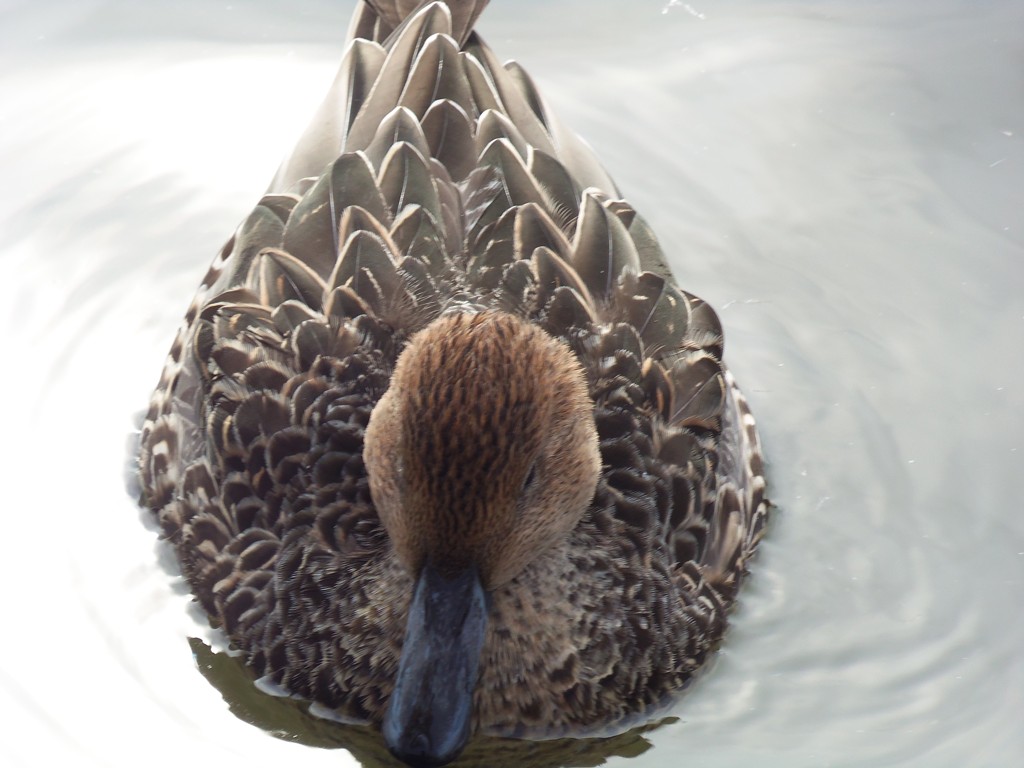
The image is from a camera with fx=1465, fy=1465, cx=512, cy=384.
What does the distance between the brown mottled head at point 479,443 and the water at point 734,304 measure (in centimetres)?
91

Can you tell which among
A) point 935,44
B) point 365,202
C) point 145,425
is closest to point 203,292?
point 145,425

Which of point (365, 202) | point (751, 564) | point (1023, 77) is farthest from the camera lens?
point (1023, 77)

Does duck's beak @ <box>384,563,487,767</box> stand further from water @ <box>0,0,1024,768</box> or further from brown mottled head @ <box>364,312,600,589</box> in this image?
water @ <box>0,0,1024,768</box>

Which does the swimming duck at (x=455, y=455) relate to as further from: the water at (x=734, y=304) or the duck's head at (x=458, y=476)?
the water at (x=734, y=304)

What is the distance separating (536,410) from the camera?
13.5 ft

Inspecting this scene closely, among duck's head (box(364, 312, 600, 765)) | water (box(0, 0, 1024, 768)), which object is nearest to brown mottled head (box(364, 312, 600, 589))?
duck's head (box(364, 312, 600, 765))

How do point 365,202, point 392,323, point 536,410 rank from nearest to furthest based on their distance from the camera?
1. point 536,410
2. point 392,323
3. point 365,202

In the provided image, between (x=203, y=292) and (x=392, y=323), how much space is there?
1308mm

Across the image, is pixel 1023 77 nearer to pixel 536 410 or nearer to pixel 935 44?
pixel 935 44

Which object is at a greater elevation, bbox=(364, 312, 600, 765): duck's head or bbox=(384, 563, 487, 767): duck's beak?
bbox=(364, 312, 600, 765): duck's head

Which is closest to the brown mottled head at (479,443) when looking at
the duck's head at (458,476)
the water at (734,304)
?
the duck's head at (458,476)

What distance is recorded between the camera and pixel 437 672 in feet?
13.6

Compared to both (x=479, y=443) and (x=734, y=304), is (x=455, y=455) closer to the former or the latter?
(x=479, y=443)

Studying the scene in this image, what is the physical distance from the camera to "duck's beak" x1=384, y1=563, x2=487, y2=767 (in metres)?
4.12
